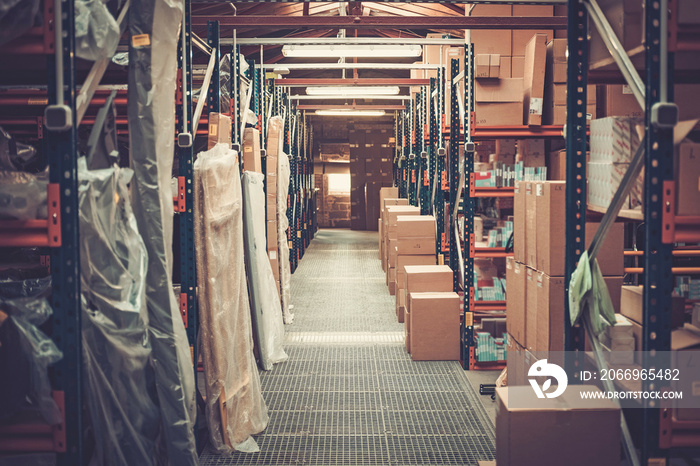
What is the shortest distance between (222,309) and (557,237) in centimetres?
218

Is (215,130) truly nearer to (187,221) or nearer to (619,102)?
(187,221)

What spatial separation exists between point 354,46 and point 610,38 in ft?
14.8

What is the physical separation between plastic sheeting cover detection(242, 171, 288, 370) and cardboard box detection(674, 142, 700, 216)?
343 cm

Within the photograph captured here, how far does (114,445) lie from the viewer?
248cm

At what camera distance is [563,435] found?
2.28m

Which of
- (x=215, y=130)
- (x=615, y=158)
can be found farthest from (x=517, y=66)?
(x=615, y=158)

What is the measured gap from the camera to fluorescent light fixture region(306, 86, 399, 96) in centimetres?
1023

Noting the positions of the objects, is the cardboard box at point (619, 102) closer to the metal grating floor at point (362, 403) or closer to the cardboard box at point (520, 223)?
the cardboard box at point (520, 223)

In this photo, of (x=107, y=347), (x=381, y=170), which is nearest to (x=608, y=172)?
(x=107, y=347)

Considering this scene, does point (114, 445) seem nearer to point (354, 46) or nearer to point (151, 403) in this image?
point (151, 403)

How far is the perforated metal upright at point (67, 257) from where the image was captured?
6.88 ft

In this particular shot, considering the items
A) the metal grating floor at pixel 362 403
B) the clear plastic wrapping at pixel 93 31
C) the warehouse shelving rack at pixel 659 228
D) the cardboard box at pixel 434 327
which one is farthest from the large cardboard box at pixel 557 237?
the clear plastic wrapping at pixel 93 31

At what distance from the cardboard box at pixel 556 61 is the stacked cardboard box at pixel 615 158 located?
2.47m

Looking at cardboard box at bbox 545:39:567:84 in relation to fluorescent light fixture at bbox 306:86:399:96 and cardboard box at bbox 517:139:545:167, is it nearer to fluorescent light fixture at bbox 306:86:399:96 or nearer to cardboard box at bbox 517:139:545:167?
cardboard box at bbox 517:139:545:167
